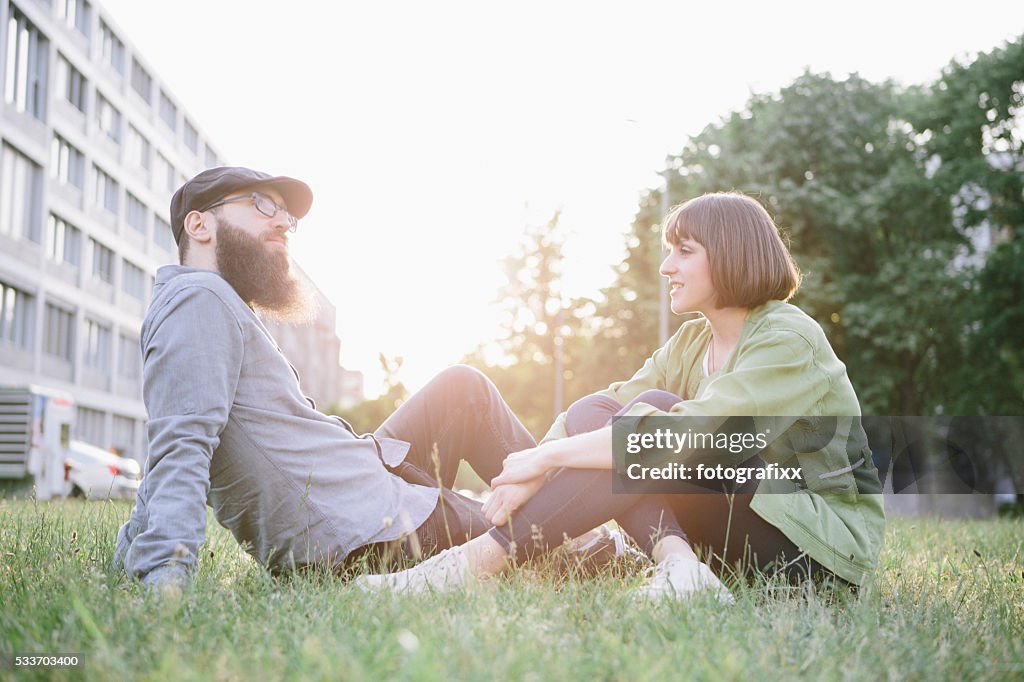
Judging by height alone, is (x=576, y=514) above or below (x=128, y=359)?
below

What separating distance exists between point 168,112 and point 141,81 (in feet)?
15.3

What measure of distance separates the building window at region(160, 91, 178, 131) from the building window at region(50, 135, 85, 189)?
1371 cm

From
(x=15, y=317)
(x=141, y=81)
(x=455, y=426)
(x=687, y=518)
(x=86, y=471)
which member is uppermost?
(x=141, y=81)

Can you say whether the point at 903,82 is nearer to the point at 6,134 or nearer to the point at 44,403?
the point at 44,403

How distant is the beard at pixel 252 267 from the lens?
3703mm

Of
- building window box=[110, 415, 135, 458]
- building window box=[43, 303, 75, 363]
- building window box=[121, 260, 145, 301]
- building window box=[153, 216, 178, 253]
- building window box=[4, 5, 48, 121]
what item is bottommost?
building window box=[110, 415, 135, 458]

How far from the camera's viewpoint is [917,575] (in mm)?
4184

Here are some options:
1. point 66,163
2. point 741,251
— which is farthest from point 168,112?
point 741,251

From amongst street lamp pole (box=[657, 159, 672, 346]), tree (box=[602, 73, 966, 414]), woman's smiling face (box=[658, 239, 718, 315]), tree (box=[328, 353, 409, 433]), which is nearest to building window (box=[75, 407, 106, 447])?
tree (box=[328, 353, 409, 433])

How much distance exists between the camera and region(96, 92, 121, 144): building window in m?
43.2

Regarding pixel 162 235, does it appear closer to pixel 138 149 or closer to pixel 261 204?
pixel 138 149

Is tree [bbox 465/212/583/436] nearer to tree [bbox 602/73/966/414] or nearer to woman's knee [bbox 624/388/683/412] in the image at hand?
tree [bbox 602/73/966/414]

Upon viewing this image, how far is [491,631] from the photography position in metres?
2.42

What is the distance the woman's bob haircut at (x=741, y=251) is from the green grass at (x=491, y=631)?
111 cm
